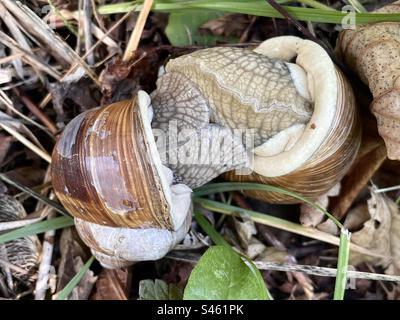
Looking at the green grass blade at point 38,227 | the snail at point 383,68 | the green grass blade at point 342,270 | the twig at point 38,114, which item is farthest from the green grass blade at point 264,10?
the green grass blade at point 38,227

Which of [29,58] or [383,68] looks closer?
[383,68]

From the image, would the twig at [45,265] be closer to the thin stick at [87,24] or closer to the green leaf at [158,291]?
the green leaf at [158,291]

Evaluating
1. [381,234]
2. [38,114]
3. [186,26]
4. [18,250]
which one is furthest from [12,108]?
[381,234]

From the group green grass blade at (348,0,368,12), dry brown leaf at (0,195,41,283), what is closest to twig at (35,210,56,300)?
dry brown leaf at (0,195,41,283)

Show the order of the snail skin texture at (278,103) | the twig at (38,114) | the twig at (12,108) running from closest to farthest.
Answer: the snail skin texture at (278,103)
the twig at (12,108)
the twig at (38,114)

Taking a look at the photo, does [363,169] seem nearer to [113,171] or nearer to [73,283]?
[113,171]

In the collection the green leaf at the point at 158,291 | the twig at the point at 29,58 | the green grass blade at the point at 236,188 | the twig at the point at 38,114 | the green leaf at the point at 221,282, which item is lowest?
the green leaf at the point at 158,291

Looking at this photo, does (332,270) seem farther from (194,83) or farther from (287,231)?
(194,83)

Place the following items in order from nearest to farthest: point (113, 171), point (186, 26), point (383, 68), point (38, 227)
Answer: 1. point (113, 171)
2. point (383, 68)
3. point (38, 227)
4. point (186, 26)

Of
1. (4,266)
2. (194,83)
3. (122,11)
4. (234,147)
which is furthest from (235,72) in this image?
(4,266)
